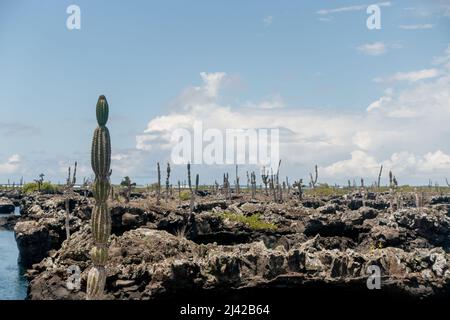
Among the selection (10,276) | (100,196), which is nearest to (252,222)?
(10,276)

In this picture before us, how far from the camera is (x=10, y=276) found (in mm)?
46438

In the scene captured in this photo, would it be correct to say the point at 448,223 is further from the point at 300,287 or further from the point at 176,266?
the point at 176,266

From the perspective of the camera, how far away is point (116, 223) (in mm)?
45188

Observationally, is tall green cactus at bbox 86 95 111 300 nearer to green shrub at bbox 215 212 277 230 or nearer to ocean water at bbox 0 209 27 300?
ocean water at bbox 0 209 27 300

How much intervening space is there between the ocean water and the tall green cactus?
25.6 metres

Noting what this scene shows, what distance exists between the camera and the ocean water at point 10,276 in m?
39.6

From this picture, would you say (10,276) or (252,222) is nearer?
(10,276)

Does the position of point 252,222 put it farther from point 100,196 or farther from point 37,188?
point 37,188

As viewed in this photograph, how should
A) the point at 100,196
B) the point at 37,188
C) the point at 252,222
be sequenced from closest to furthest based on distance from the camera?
1. the point at 100,196
2. the point at 252,222
3. the point at 37,188

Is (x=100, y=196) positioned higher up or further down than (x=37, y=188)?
further down

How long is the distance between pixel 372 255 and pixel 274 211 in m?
28.0

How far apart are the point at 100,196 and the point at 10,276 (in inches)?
1410
